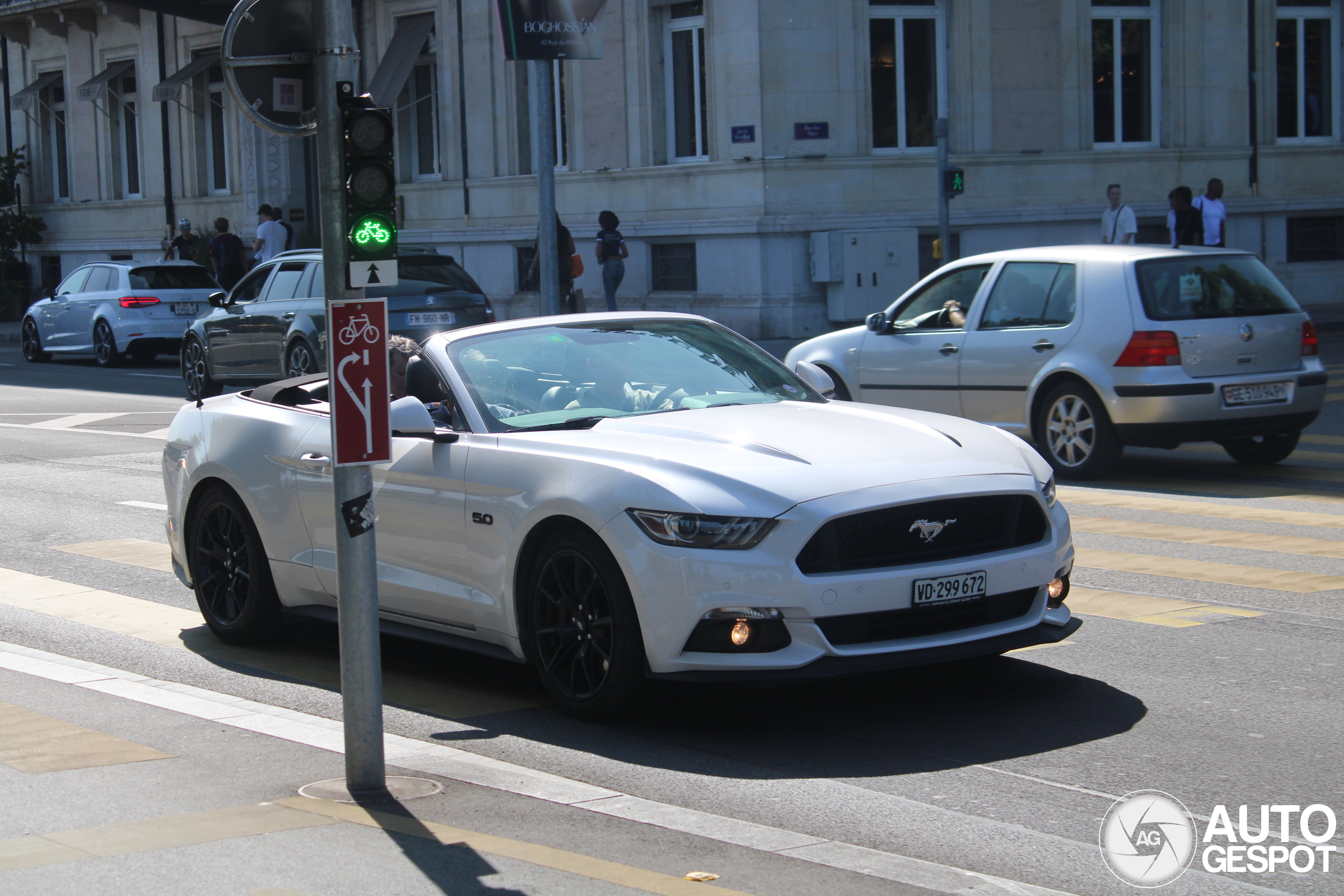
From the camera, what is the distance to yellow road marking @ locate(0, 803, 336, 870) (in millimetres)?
4387

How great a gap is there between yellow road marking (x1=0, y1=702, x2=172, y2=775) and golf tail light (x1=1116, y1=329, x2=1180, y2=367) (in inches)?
311

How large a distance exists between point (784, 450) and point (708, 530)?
0.52 m

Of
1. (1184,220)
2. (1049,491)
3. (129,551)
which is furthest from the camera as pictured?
(1184,220)

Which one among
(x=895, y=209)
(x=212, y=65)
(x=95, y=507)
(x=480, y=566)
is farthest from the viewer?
(x=212, y=65)

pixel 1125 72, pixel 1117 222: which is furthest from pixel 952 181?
pixel 1125 72

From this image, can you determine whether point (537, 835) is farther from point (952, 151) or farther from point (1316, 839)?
point (952, 151)

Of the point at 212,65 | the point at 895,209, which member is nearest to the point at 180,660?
the point at 895,209

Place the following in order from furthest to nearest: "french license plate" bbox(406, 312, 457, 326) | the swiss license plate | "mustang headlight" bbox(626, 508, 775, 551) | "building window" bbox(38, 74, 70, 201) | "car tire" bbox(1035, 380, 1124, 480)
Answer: "building window" bbox(38, 74, 70, 201)
"french license plate" bbox(406, 312, 457, 326)
"car tire" bbox(1035, 380, 1124, 480)
the swiss license plate
"mustang headlight" bbox(626, 508, 775, 551)

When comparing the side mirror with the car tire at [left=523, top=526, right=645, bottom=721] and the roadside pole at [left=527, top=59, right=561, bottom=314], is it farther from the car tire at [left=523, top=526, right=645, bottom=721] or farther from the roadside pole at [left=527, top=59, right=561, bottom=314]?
the roadside pole at [left=527, top=59, right=561, bottom=314]

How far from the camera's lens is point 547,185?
20.3m

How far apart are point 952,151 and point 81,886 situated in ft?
75.5

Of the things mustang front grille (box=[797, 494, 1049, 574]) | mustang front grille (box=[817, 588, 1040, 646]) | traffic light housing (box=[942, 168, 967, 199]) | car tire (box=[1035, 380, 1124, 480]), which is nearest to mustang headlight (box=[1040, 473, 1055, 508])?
mustang front grille (box=[797, 494, 1049, 574])

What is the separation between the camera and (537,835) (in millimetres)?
4680

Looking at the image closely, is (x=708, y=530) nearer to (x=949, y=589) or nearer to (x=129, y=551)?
(x=949, y=589)
